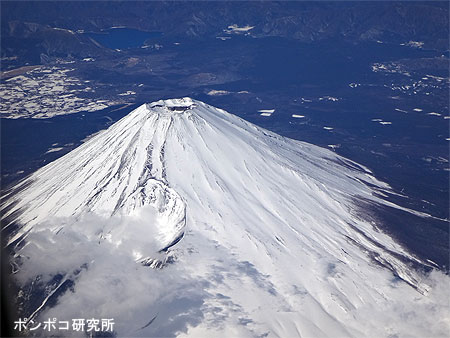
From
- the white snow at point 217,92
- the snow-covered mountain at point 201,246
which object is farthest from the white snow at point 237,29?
the snow-covered mountain at point 201,246

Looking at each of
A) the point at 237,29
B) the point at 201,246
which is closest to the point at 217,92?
the point at 237,29

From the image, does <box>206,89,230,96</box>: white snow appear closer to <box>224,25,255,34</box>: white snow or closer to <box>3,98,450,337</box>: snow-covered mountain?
<box>3,98,450,337</box>: snow-covered mountain

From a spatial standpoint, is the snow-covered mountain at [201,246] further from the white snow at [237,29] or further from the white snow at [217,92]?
the white snow at [237,29]

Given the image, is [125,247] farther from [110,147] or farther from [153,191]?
[110,147]

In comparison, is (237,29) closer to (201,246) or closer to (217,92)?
(217,92)

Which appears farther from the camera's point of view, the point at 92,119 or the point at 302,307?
the point at 92,119

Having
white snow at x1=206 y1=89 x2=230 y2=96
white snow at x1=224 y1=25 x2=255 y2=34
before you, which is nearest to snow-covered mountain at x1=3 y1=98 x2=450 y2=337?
white snow at x1=206 y1=89 x2=230 y2=96

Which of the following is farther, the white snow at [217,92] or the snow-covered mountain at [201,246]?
the white snow at [217,92]

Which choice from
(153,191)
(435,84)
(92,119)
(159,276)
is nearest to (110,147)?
(153,191)
